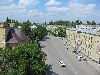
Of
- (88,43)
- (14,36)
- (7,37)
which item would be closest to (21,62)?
(7,37)

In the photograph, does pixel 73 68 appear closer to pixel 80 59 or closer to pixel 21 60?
pixel 80 59

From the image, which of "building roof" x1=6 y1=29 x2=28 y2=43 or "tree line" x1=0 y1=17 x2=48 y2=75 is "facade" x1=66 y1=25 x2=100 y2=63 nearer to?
"building roof" x1=6 y1=29 x2=28 y2=43

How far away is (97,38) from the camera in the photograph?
81750mm

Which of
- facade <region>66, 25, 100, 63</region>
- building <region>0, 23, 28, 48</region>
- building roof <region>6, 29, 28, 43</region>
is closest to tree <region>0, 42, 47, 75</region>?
building <region>0, 23, 28, 48</region>

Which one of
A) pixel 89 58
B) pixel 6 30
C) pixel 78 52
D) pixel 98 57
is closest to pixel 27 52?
pixel 6 30

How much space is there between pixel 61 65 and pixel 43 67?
28.3m

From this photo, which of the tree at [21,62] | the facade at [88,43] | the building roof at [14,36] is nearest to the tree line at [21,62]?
the tree at [21,62]

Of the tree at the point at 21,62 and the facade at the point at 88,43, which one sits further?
the facade at the point at 88,43

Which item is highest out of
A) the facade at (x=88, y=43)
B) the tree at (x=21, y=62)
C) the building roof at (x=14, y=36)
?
the building roof at (x=14, y=36)

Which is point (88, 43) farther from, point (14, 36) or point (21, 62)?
point (21, 62)

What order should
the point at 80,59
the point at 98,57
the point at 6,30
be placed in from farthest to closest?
the point at 80,59 → the point at 98,57 → the point at 6,30

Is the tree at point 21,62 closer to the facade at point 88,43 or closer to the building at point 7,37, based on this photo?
the building at point 7,37

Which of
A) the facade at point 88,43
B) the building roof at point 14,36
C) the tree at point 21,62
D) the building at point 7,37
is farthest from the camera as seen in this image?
the facade at point 88,43

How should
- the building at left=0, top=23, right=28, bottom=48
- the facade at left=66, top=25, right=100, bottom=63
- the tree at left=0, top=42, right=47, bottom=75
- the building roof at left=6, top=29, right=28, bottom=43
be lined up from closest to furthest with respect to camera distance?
1. the tree at left=0, top=42, right=47, bottom=75
2. the building at left=0, top=23, right=28, bottom=48
3. the building roof at left=6, top=29, right=28, bottom=43
4. the facade at left=66, top=25, right=100, bottom=63
